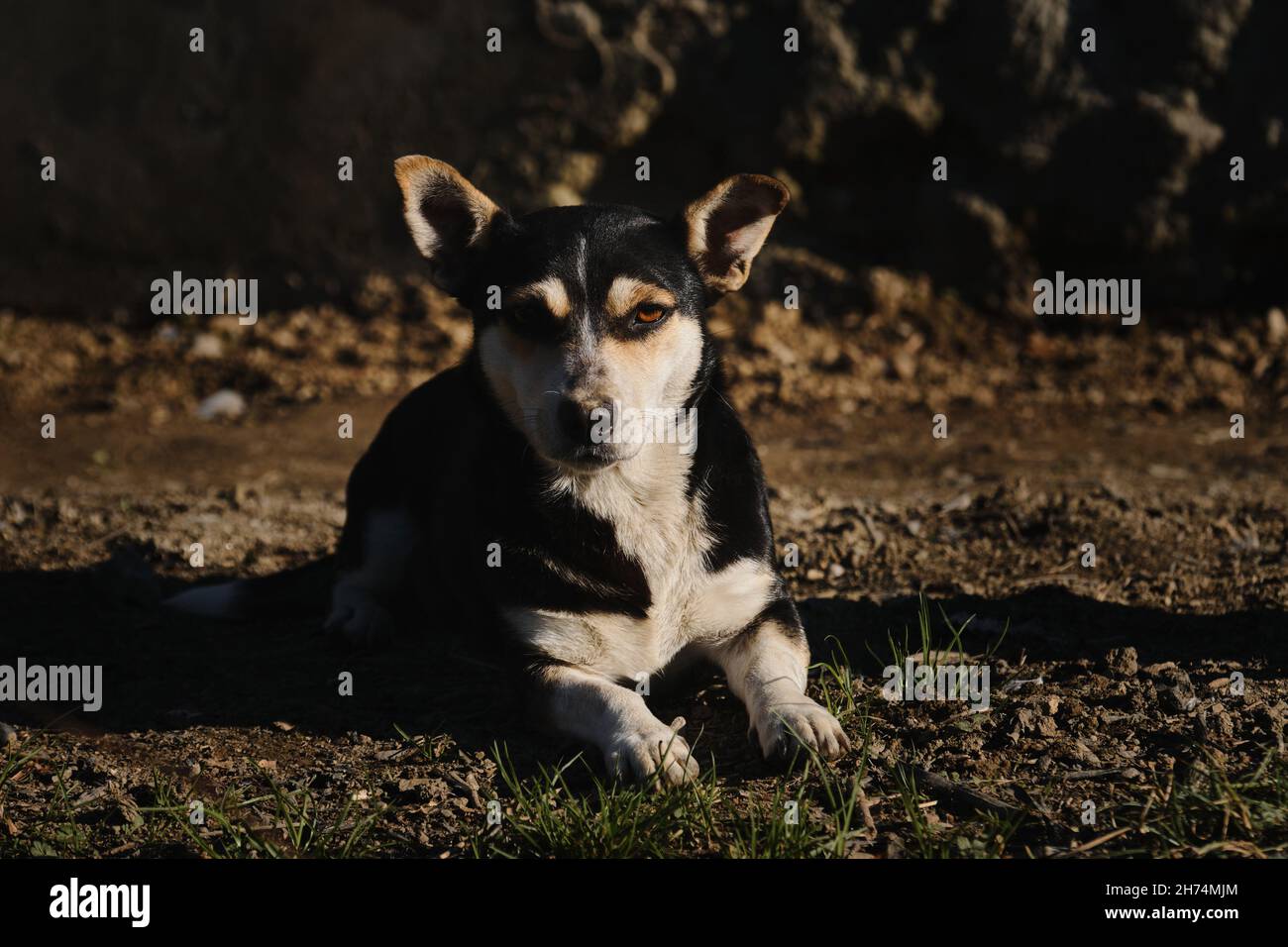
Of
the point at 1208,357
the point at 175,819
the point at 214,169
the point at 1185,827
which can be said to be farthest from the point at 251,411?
the point at 1185,827

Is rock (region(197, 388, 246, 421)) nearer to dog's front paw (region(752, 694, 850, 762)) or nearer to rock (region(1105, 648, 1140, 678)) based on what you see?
dog's front paw (region(752, 694, 850, 762))

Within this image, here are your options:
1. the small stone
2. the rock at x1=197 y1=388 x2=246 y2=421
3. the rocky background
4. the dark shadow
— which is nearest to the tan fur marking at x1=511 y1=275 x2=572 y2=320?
the dark shadow

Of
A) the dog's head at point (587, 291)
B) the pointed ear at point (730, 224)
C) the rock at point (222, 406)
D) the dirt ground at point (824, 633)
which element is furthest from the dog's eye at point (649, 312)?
the rock at point (222, 406)

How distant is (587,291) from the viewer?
3914 mm

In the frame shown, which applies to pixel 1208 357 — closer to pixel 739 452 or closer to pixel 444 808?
pixel 739 452

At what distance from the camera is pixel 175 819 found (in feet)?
11.5

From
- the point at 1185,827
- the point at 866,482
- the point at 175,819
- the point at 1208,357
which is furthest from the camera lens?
the point at 1208,357

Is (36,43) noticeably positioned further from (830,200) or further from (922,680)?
(922,680)

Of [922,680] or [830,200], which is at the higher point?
[830,200]

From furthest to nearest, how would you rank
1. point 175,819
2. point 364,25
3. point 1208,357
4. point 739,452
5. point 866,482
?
point 364,25 → point 1208,357 → point 866,482 → point 739,452 → point 175,819

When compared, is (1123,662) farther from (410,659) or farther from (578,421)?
(410,659)

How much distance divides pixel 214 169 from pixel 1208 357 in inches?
271

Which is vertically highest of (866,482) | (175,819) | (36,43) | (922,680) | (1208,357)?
(36,43)

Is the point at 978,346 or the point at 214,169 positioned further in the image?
the point at 214,169
